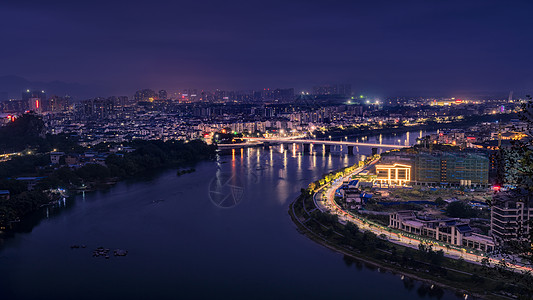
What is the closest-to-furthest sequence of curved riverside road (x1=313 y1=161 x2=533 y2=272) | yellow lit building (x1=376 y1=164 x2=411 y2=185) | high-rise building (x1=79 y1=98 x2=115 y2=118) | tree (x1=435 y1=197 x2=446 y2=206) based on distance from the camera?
curved riverside road (x1=313 y1=161 x2=533 y2=272) < tree (x1=435 y1=197 x2=446 y2=206) < yellow lit building (x1=376 y1=164 x2=411 y2=185) < high-rise building (x1=79 y1=98 x2=115 y2=118)

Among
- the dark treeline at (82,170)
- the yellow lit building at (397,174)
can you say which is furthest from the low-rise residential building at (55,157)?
the yellow lit building at (397,174)

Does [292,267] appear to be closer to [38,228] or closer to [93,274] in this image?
[93,274]

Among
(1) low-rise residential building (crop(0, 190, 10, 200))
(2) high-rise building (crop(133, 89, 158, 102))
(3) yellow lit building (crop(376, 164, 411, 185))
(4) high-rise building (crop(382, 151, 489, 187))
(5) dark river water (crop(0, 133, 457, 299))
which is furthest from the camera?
(2) high-rise building (crop(133, 89, 158, 102))

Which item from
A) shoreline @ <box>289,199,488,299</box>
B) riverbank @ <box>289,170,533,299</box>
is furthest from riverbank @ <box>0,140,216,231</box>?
riverbank @ <box>289,170,533,299</box>

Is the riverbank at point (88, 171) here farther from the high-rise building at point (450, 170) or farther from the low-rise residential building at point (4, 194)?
the high-rise building at point (450, 170)

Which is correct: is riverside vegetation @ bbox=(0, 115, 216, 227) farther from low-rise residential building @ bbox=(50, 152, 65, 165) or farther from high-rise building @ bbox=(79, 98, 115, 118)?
high-rise building @ bbox=(79, 98, 115, 118)

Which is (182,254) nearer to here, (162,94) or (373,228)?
(373,228)
